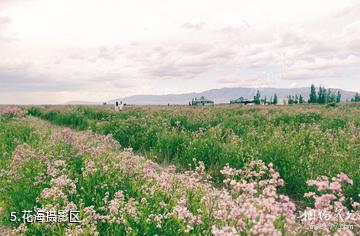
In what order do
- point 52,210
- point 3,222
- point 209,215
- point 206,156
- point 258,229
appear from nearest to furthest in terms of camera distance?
point 258,229 → point 209,215 → point 52,210 → point 3,222 → point 206,156

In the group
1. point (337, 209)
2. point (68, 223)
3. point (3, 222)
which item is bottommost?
point (3, 222)

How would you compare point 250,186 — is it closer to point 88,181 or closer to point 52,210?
point 52,210

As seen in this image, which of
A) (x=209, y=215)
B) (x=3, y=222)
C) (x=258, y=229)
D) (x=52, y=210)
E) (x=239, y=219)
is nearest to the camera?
(x=258, y=229)

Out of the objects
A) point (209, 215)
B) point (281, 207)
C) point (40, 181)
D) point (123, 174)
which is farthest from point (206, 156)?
point (281, 207)

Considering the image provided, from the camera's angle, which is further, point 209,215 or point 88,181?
point 88,181

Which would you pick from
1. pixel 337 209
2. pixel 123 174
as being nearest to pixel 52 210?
pixel 123 174

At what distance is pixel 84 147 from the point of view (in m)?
9.02

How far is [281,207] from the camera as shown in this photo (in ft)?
13.4

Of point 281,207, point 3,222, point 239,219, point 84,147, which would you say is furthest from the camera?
point 84,147

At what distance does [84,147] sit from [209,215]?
498cm

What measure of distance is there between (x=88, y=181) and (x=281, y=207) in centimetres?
360

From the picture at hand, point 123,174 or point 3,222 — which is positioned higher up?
point 123,174

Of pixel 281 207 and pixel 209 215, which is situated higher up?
pixel 281 207

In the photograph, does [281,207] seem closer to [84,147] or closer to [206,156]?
[84,147]
